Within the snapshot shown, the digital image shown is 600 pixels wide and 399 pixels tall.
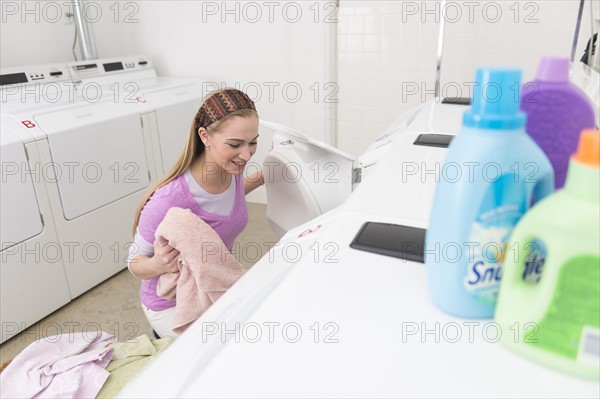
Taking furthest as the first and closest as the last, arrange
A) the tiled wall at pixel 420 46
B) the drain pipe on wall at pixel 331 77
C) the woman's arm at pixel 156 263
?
1. the drain pipe on wall at pixel 331 77
2. the tiled wall at pixel 420 46
3. the woman's arm at pixel 156 263

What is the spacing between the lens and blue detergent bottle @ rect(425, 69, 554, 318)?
488 millimetres

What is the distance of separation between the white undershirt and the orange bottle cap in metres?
1.19

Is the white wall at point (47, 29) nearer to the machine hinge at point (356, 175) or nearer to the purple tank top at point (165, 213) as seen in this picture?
the purple tank top at point (165, 213)

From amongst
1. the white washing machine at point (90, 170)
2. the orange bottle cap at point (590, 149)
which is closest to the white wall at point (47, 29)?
the white washing machine at point (90, 170)

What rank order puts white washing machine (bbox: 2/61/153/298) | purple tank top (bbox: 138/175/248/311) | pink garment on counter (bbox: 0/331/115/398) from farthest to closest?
1. white washing machine (bbox: 2/61/153/298)
2. purple tank top (bbox: 138/175/248/311)
3. pink garment on counter (bbox: 0/331/115/398)

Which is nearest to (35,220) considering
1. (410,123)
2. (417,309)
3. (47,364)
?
(47,364)

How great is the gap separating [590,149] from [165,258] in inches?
43.1

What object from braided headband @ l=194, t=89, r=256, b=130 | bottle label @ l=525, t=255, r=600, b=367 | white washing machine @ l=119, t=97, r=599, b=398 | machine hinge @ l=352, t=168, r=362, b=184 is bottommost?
machine hinge @ l=352, t=168, r=362, b=184

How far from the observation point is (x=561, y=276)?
45cm

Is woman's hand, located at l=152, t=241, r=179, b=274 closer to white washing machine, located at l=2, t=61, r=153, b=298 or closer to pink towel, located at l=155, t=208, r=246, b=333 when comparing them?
pink towel, located at l=155, t=208, r=246, b=333

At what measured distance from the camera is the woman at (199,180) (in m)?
1.39

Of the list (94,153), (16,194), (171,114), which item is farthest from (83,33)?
(16,194)

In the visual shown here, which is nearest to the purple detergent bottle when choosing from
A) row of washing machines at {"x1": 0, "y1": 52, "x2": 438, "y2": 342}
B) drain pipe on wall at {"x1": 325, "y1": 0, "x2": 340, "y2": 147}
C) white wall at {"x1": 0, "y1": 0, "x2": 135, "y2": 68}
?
row of washing machines at {"x1": 0, "y1": 52, "x2": 438, "y2": 342}

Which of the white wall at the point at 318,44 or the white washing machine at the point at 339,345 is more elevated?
the white wall at the point at 318,44
